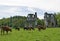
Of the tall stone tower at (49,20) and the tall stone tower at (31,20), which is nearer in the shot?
the tall stone tower at (31,20)

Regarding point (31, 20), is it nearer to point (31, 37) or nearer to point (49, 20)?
point (49, 20)

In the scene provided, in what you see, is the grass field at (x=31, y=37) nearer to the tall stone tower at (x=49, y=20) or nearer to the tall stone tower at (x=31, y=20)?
the tall stone tower at (x=31, y=20)

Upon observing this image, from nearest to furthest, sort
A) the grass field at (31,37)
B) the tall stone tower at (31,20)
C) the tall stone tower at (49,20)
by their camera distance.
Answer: the grass field at (31,37) < the tall stone tower at (31,20) < the tall stone tower at (49,20)

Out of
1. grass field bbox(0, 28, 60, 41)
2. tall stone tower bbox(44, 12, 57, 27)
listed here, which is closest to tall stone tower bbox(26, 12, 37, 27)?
tall stone tower bbox(44, 12, 57, 27)

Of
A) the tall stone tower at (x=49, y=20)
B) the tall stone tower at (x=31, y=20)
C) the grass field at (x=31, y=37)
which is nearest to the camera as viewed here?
the grass field at (x=31, y=37)

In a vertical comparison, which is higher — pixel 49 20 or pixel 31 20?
pixel 31 20

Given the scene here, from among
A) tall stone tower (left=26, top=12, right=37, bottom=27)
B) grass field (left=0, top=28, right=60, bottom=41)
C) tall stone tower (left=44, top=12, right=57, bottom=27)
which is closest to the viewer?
grass field (left=0, top=28, right=60, bottom=41)

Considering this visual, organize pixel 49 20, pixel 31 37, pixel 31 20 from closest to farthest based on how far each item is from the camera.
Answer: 1. pixel 31 37
2. pixel 31 20
3. pixel 49 20

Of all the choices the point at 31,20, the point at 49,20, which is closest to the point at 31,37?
the point at 31,20

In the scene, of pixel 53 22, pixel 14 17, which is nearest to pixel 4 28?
pixel 53 22

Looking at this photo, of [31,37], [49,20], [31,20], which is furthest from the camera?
[49,20]

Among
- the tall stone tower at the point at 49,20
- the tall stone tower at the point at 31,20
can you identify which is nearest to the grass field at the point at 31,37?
the tall stone tower at the point at 31,20

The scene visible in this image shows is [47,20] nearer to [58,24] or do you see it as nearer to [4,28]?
[58,24]

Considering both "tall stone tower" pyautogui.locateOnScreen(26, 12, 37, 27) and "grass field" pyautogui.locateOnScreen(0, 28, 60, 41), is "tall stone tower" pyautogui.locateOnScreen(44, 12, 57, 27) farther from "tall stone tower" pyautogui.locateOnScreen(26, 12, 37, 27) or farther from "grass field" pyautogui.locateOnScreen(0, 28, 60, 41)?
"grass field" pyautogui.locateOnScreen(0, 28, 60, 41)
